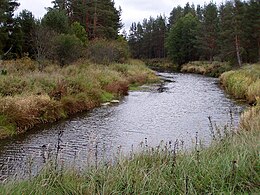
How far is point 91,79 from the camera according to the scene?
22.1 metres

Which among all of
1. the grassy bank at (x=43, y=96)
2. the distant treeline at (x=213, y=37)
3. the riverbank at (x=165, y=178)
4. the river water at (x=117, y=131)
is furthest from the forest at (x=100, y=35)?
the riverbank at (x=165, y=178)

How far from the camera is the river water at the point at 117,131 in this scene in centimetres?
906

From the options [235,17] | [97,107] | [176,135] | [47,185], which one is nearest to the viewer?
[47,185]

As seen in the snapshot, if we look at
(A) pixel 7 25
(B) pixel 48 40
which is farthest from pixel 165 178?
(A) pixel 7 25

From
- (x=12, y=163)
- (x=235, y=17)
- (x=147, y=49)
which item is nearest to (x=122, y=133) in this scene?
(x=12, y=163)

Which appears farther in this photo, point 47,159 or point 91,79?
point 91,79

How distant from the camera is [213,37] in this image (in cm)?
6122

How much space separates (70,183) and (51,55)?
24849 millimetres

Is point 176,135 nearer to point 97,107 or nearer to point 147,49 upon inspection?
point 97,107

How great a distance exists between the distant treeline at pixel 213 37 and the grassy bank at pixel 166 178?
133 ft

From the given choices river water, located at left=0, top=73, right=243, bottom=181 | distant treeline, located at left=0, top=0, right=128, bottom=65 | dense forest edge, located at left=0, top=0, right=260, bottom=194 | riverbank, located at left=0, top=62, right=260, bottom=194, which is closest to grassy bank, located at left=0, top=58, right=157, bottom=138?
dense forest edge, located at left=0, top=0, right=260, bottom=194

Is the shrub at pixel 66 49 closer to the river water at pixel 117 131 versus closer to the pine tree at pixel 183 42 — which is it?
the river water at pixel 117 131

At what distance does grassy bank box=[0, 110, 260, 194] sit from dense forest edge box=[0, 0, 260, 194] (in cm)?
2

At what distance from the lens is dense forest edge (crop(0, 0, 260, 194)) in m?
5.30
